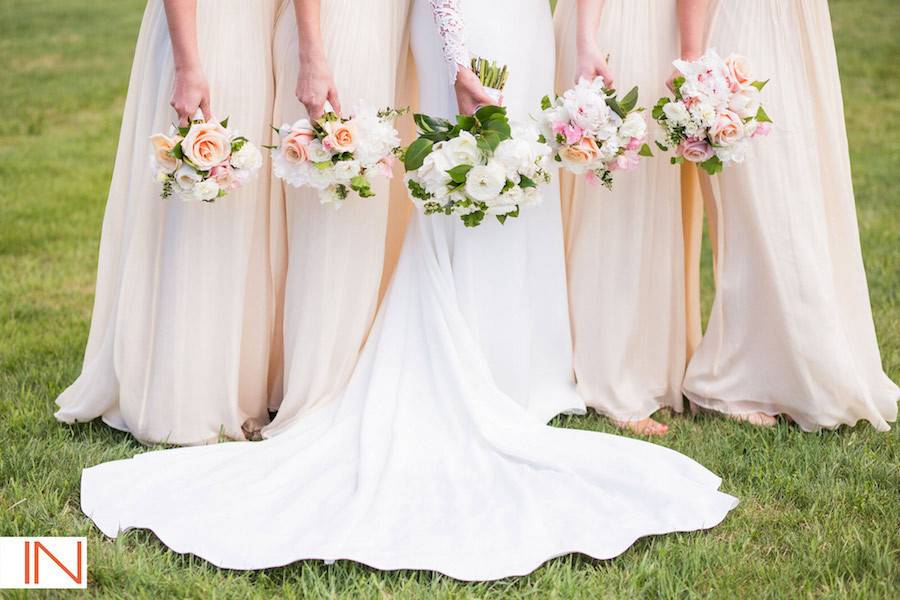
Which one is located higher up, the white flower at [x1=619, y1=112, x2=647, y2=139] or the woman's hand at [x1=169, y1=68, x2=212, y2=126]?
the woman's hand at [x1=169, y1=68, x2=212, y2=126]

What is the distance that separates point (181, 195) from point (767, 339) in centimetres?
230

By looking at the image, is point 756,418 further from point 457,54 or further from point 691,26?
point 457,54

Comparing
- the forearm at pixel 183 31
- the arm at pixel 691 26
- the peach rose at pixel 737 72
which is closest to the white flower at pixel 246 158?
the forearm at pixel 183 31

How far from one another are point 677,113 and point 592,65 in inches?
14.8

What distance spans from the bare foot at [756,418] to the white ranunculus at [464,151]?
154 cm

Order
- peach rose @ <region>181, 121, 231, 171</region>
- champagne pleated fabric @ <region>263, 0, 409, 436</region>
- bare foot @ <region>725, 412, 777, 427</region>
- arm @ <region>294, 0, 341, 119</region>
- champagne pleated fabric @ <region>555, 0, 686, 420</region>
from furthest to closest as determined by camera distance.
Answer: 1. champagne pleated fabric @ <region>555, 0, 686, 420</region>
2. bare foot @ <region>725, 412, 777, 427</region>
3. champagne pleated fabric @ <region>263, 0, 409, 436</region>
4. arm @ <region>294, 0, 341, 119</region>
5. peach rose @ <region>181, 121, 231, 171</region>

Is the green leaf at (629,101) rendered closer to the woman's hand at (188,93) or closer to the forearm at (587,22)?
the forearm at (587,22)

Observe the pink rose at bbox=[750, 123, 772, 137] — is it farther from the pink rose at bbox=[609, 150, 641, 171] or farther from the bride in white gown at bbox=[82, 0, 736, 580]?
the bride in white gown at bbox=[82, 0, 736, 580]

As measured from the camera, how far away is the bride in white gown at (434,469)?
10.6 ft

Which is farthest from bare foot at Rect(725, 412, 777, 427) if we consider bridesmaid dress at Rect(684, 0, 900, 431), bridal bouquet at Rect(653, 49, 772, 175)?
bridal bouquet at Rect(653, 49, 772, 175)

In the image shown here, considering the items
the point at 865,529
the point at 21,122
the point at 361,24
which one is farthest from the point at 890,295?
the point at 21,122

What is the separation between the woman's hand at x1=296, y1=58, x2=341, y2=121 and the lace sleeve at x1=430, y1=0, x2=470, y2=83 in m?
0.42

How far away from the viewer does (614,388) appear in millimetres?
4438

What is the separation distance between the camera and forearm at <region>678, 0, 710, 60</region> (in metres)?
4.19
